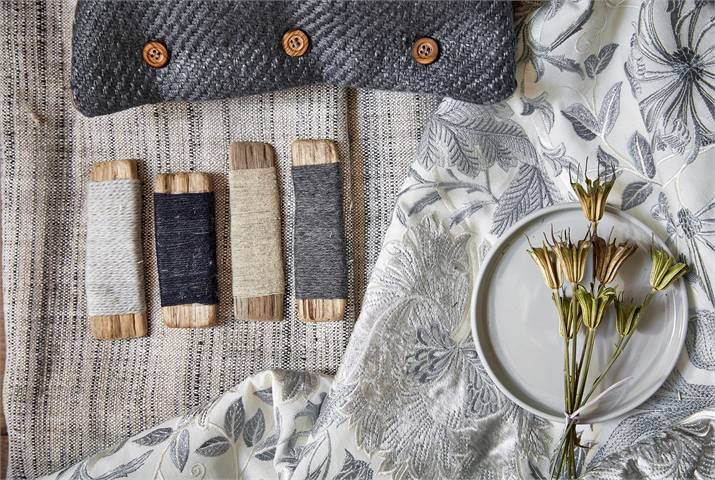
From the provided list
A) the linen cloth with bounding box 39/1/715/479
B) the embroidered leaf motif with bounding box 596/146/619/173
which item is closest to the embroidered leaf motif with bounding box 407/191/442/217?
the linen cloth with bounding box 39/1/715/479

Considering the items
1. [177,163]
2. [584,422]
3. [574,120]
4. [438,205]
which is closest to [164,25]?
[177,163]

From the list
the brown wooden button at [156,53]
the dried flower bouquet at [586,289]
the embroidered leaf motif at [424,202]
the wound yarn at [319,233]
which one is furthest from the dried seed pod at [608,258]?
the brown wooden button at [156,53]

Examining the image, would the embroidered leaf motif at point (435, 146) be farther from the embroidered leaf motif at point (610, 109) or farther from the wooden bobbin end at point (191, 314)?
the wooden bobbin end at point (191, 314)

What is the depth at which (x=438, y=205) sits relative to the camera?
994 millimetres

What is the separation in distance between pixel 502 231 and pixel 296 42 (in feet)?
1.24

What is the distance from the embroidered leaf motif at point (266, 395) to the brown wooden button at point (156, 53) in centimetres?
49

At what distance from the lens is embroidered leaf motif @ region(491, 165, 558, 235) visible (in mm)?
993

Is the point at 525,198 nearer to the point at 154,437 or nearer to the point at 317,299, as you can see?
the point at 317,299

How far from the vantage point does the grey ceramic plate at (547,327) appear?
3.06ft

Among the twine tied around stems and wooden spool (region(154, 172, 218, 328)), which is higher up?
wooden spool (region(154, 172, 218, 328))

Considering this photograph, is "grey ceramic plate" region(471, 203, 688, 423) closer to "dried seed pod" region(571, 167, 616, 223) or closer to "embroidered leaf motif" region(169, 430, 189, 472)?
"dried seed pod" region(571, 167, 616, 223)

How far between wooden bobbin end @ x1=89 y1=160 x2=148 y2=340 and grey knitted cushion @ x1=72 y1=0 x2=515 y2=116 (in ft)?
0.45

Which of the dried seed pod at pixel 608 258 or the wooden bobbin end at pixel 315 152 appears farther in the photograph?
the wooden bobbin end at pixel 315 152

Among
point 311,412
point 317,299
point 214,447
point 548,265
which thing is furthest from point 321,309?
point 548,265
